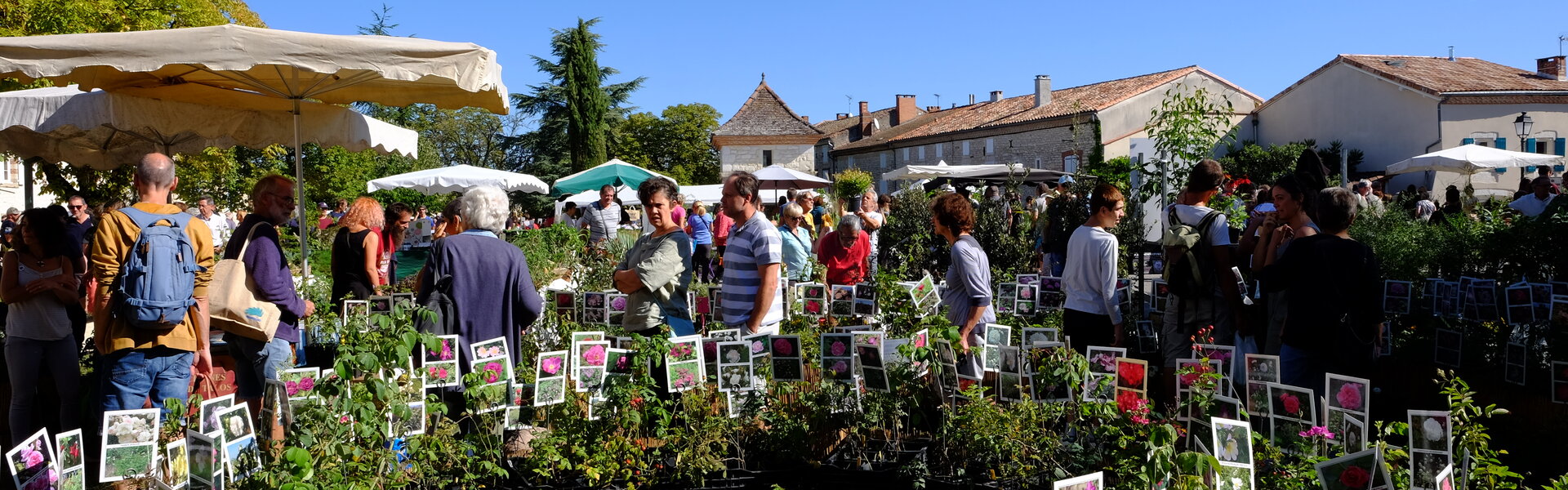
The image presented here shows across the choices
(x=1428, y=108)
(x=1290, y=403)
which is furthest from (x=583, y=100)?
(x=1290, y=403)

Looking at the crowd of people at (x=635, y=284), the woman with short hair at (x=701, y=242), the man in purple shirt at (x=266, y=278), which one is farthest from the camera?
the woman with short hair at (x=701, y=242)

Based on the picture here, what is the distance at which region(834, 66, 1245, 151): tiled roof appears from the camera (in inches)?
1526

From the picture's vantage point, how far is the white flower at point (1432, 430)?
2568 millimetres

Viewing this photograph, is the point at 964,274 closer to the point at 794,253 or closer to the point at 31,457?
the point at 794,253

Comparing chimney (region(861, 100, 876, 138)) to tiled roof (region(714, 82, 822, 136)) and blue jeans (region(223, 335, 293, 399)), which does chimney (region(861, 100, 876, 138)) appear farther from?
blue jeans (region(223, 335, 293, 399))

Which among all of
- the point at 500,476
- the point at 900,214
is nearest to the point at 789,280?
the point at 500,476

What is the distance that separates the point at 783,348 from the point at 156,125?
3741mm

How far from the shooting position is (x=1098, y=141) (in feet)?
118

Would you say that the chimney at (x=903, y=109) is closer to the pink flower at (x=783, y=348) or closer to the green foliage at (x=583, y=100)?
the green foliage at (x=583, y=100)

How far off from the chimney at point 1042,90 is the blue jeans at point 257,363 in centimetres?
4124

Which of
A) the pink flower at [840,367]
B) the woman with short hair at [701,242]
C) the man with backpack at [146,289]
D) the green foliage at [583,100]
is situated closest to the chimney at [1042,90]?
the green foliage at [583,100]

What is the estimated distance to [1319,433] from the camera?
284 cm

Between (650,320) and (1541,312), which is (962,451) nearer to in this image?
(650,320)

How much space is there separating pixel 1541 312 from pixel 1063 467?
3.51 m
